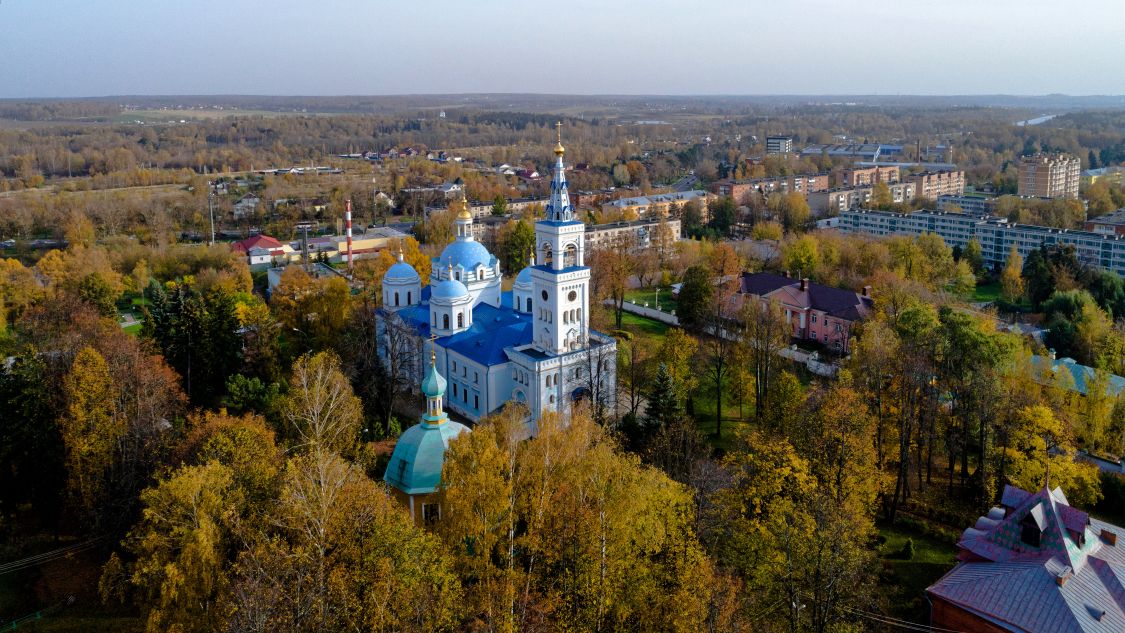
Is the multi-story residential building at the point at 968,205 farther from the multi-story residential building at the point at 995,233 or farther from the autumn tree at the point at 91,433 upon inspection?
the autumn tree at the point at 91,433

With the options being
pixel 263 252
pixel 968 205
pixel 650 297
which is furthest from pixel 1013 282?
pixel 263 252

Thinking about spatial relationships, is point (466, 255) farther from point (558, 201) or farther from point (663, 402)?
point (663, 402)

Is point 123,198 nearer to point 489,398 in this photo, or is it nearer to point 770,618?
point 489,398

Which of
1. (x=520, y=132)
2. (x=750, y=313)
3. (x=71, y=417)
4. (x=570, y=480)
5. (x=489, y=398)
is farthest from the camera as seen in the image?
(x=520, y=132)

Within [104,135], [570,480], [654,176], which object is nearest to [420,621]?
[570,480]

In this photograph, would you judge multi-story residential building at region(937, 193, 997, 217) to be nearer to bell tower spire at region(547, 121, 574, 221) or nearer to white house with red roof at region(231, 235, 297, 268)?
bell tower spire at region(547, 121, 574, 221)
